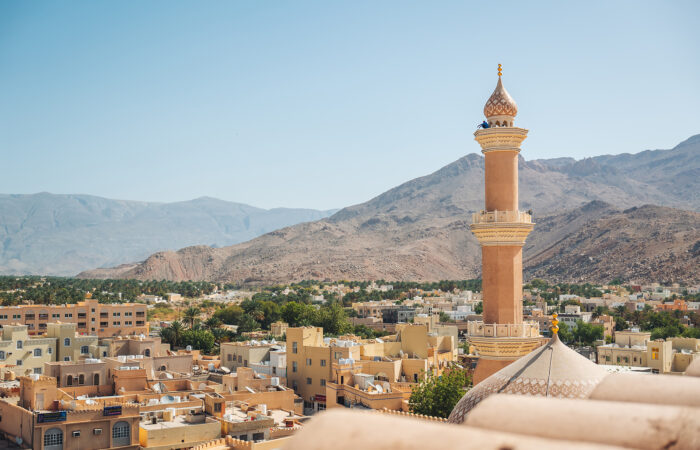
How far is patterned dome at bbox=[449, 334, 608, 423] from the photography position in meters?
8.73

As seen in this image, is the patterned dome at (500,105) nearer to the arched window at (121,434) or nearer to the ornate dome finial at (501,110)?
the ornate dome finial at (501,110)

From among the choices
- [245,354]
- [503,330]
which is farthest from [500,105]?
[245,354]

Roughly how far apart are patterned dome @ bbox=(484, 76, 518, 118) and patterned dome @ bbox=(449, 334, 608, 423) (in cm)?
733

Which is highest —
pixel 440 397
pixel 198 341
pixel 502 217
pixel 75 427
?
pixel 502 217

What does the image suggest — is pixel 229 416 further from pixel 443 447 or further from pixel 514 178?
pixel 443 447

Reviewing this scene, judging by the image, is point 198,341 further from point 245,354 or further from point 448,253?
point 448,253

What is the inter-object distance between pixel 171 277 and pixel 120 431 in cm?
15831

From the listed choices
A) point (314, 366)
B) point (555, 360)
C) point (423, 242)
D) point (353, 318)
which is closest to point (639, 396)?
→ point (555, 360)

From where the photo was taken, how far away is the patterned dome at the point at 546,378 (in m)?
8.73

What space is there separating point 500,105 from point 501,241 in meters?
2.82

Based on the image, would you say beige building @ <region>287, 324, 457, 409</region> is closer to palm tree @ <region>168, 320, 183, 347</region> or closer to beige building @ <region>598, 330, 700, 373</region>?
beige building @ <region>598, 330, 700, 373</region>

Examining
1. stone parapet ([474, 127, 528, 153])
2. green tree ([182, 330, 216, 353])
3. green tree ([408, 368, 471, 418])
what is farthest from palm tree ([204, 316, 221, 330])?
stone parapet ([474, 127, 528, 153])

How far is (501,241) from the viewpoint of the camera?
15227 mm

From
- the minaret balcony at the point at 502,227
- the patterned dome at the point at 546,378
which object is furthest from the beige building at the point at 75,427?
the patterned dome at the point at 546,378
